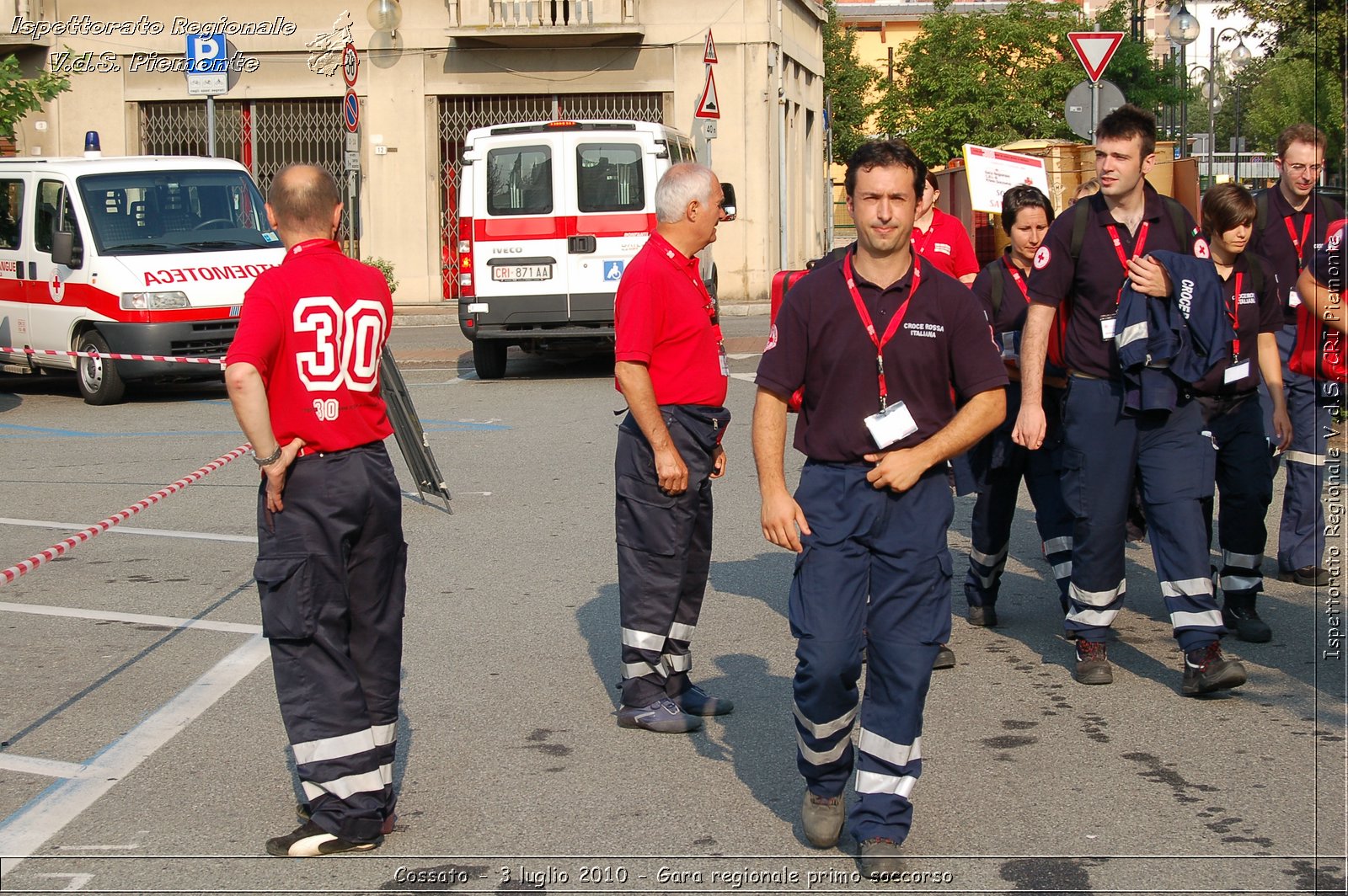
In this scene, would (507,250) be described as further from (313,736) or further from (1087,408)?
(313,736)

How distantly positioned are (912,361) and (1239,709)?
2285 mm

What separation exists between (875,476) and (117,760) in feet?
9.19

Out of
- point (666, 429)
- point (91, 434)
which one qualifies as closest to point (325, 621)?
point (666, 429)

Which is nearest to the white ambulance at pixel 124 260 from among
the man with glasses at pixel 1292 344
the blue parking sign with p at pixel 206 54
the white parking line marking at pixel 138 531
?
the white parking line marking at pixel 138 531

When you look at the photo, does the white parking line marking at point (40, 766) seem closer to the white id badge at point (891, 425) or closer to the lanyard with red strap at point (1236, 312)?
the white id badge at point (891, 425)

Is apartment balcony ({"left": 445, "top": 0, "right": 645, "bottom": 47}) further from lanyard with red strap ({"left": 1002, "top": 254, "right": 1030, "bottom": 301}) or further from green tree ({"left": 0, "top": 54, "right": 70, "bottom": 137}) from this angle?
lanyard with red strap ({"left": 1002, "top": 254, "right": 1030, "bottom": 301})

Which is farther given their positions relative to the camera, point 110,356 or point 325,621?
point 110,356

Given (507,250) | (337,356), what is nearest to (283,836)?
(337,356)

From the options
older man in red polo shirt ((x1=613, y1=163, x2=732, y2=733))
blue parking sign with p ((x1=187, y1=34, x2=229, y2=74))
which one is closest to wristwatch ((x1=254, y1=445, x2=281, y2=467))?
older man in red polo shirt ((x1=613, y1=163, x2=732, y2=733))

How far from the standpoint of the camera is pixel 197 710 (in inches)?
232

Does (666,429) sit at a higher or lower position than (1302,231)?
lower

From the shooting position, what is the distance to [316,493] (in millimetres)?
4477

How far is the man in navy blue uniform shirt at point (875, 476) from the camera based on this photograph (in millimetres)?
4297

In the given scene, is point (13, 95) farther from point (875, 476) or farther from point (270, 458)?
point (875, 476)
